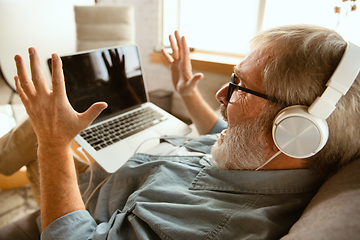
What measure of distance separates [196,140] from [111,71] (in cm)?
56

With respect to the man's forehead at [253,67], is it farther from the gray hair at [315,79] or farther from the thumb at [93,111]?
the thumb at [93,111]

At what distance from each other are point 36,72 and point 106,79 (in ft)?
1.58

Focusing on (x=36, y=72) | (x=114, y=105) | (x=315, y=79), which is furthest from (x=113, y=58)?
(x=315, y=79)

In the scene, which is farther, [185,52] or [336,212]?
[185,52]

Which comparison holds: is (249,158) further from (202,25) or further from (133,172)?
(202,25)

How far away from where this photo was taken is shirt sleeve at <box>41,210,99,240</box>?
0.62 metres

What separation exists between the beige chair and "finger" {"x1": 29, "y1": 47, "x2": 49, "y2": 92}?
1454mm

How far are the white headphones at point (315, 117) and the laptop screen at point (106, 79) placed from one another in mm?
856

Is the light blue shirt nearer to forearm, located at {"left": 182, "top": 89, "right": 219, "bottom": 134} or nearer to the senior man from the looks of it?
the senior man

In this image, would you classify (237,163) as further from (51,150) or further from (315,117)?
(51,150)

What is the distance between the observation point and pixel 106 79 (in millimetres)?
1110

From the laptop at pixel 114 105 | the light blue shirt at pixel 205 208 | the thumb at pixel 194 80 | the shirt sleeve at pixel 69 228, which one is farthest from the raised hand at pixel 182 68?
the shirt sleeve at pixel 69 228

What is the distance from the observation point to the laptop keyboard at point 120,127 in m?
1.01

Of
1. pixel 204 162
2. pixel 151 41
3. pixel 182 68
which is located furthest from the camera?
pixel 151 41
